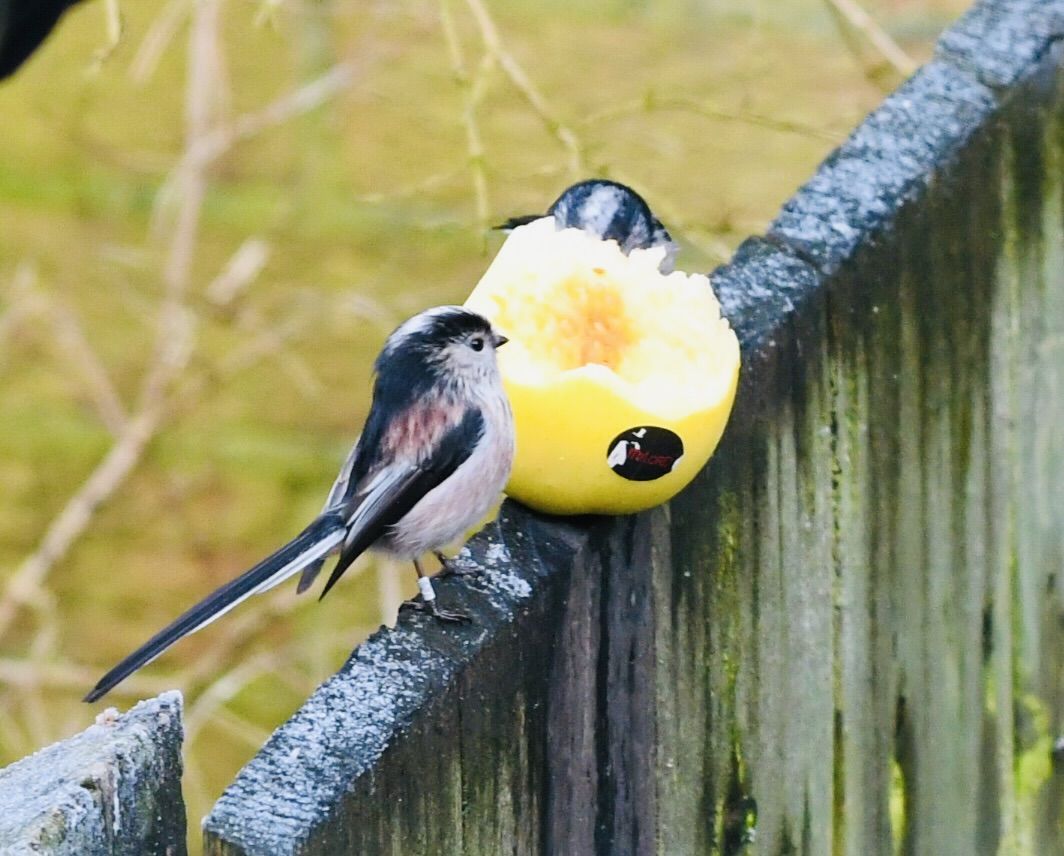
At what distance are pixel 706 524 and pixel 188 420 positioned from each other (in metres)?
2.20

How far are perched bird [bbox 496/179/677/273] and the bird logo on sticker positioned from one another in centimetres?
61

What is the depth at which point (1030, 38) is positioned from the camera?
242 cm

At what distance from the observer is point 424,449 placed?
195cm

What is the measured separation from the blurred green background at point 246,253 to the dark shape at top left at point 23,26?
3.29 feet

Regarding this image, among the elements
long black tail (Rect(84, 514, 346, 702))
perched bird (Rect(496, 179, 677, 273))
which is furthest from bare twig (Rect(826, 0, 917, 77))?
long black tail (Rect(84, 514, 346, 702))

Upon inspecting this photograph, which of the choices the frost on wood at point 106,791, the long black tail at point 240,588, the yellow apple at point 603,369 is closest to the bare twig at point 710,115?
the yellow apple at point 603,369

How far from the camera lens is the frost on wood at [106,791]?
4.34 ft

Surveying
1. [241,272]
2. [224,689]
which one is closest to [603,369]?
[224,689]

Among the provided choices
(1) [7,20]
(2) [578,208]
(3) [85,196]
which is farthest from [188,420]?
(2) [578,208]

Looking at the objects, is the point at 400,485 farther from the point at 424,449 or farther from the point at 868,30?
the point at 868,30

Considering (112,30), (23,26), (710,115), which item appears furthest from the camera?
(710,115)

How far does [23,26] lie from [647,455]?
1.37 metres

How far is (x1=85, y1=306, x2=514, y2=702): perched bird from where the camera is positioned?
1.91 metres

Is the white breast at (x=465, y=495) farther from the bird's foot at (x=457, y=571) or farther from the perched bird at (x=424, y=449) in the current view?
the bird's foot at (x=457, y=571)
